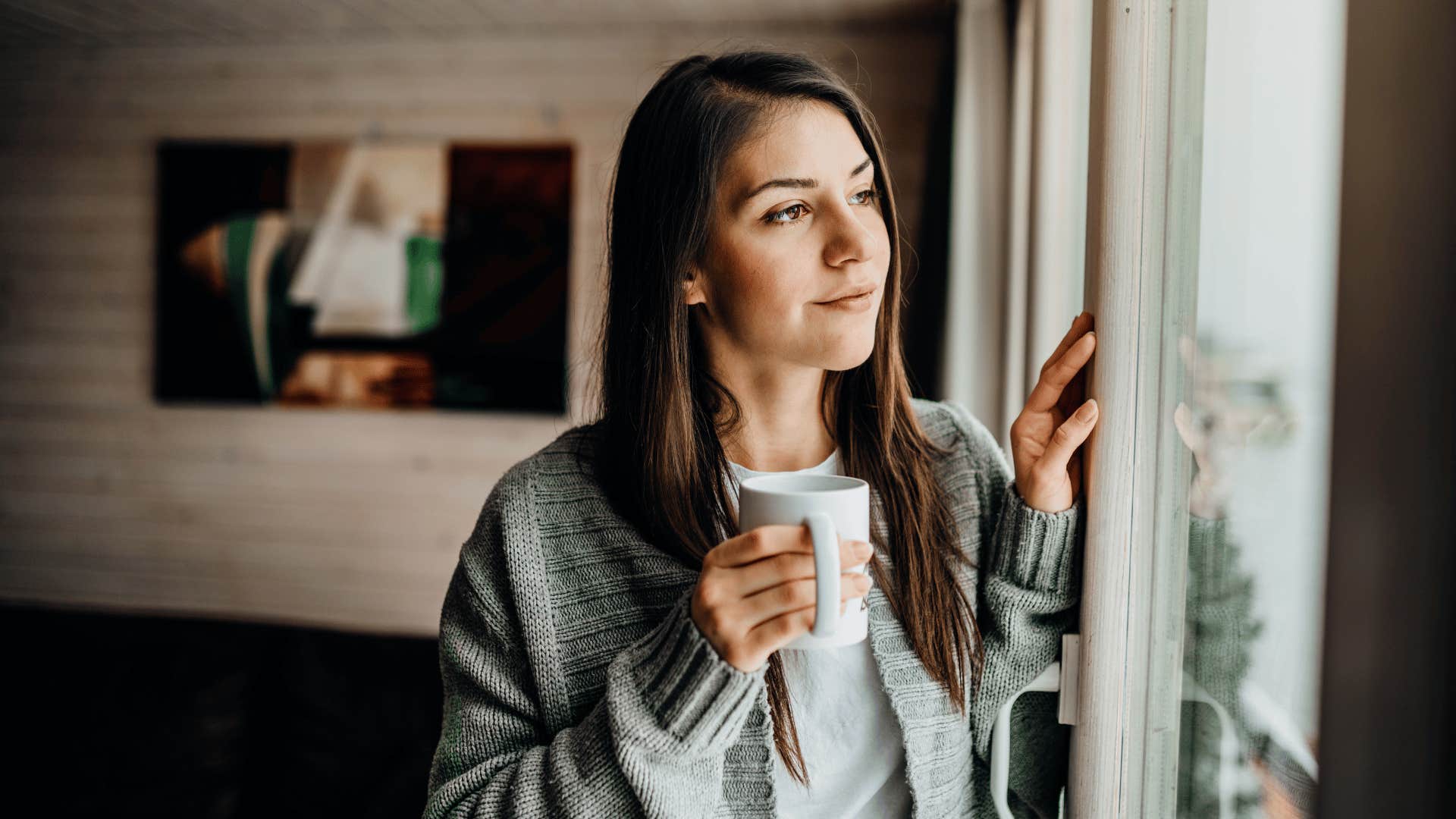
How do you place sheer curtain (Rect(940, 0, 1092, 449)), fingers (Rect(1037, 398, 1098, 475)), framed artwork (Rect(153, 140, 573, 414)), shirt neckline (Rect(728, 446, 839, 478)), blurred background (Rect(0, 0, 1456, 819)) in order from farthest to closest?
framed artwork (Rect(153, 140, 573, 414)) → blurred background (Rect(0, 0, 1456, 819)) → sheer curtain (Rect(940, 0, 1092, 449)) → shirt neckline (Rect(728, 446, 839, 478)) → fingers (Rect(1037, 398, 1098, 475))

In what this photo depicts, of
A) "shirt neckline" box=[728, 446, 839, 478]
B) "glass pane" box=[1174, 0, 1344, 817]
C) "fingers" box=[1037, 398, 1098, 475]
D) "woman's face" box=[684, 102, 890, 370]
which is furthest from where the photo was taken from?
"shirt neckline" box=[728, 446, 839, 478]

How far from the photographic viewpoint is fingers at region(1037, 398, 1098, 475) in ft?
2.49

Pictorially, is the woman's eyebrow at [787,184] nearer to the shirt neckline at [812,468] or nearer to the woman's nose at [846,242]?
the woman's nose at [846,242]

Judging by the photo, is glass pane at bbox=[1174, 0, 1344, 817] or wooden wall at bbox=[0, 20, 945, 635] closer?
glass pane at bbox=[1174, 0, 1344, 817]

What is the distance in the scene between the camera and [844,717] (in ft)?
2.97

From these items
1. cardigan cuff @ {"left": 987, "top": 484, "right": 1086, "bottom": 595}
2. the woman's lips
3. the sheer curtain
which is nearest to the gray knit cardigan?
cardigan cuff @ {"left": 987, "top": 484, "right": 1086, "bottom": 595}

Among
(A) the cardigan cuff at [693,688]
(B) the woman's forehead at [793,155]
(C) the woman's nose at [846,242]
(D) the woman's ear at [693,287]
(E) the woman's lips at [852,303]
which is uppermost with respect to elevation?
(B) the woman's forehead at [793,155]

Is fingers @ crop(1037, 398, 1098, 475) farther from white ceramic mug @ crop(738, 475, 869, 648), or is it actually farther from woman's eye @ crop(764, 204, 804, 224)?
woman's eye @ crop(764, 204, 804, 224)

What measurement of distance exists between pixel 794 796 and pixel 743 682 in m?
0.24

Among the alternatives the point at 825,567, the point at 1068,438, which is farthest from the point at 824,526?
the point at 1068,438

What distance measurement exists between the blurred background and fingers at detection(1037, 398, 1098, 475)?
0.68 m

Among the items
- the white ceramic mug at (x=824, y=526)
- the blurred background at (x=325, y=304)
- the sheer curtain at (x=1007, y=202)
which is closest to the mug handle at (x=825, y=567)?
the white ceramic mug at (x=824, y=526)

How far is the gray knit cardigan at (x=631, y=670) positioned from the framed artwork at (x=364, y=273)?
2.23 m

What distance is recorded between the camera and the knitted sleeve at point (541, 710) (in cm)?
74
